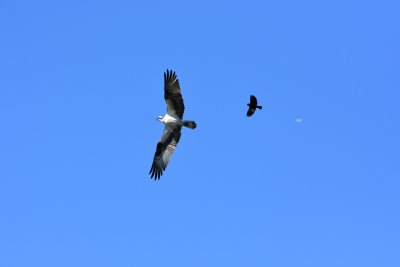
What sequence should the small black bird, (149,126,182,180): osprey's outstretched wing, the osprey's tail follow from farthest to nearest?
(149,126,182,180): osprey's outstretched wing → the small black bird → the osprey's tail

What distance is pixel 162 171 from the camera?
110 ft

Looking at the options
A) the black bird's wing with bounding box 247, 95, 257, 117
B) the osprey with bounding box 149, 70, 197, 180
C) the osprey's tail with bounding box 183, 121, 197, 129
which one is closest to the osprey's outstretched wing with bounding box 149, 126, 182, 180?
the osprey with bounding box 149, 70, 197, 180

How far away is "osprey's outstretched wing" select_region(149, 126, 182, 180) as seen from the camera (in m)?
33.4

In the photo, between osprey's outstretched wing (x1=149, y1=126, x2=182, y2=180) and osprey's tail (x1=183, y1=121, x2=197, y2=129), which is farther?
osprey's outstretched wing (x1=149, y1=126, x2=182, y2=180)

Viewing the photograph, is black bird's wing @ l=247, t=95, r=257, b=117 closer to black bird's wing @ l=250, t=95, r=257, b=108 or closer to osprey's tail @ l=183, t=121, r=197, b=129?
black bird's wing @ l=250, t=95, r=257, b=108

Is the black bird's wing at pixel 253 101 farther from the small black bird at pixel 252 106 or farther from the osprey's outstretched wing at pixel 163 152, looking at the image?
the osprey's outstretched wing at pixel 163 152

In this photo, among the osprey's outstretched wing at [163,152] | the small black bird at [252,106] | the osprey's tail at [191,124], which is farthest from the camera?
the osprey's outstretched wing at [163,152]

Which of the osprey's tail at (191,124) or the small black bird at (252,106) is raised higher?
the small black bird at (252,106)

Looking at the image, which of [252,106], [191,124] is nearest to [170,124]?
[191,124]

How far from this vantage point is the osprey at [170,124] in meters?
31.9

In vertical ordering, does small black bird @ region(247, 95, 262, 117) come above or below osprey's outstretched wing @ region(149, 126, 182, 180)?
above

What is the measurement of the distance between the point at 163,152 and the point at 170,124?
1.93 m

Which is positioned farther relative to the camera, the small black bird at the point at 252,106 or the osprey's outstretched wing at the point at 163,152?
the osprey's outstretched wing at the point at 163,152

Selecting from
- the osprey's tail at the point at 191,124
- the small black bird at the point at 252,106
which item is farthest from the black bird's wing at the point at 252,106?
the osprey's tail at the point at 191,124
